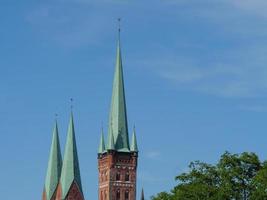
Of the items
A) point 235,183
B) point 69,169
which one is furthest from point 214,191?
point 69,169

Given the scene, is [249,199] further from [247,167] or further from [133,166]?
[133,166]

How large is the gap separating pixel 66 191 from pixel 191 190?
249ft

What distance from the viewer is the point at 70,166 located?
130 m

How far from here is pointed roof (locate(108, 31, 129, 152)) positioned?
13312 centimetres

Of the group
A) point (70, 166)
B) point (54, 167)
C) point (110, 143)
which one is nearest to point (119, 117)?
point (110, 143)

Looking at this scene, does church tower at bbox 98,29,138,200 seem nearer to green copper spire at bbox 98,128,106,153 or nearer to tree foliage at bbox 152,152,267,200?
green copper spire at bbox 98,128,106,153

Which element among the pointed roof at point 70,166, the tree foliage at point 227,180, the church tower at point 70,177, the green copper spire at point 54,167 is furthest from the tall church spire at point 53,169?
the tree foliage at point 227,180

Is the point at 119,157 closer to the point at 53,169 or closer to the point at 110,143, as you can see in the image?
the point at 110,143

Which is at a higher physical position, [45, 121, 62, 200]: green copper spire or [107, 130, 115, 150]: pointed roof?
[107, 130, 115, 150]: pointed roof

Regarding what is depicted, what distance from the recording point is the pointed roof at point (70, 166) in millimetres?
129625

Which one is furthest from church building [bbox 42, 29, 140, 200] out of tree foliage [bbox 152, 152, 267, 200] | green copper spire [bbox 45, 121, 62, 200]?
tree foliage [bbox 152, 152, 267, 200]

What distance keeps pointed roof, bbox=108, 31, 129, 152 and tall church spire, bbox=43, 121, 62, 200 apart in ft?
23.8

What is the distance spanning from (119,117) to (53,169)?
436 inches

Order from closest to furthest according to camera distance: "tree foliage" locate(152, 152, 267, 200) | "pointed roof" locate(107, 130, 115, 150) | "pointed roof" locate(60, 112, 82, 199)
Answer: "tree foliage" locate(152, 152, 267, 200)
"pointed roof" locate(60, 112, 82, 199)
"pointed roof" locate(107, 130, 115, 150)
